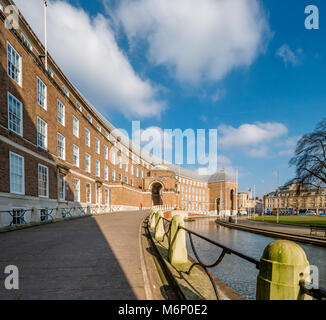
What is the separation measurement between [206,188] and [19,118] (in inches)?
3321

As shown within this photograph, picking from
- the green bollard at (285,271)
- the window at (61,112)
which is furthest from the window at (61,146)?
the green bollard at (285,271)

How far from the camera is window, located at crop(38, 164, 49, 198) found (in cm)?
1609

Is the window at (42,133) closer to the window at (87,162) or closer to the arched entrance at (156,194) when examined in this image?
the window at (87,162)

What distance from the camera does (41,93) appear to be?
56.2 ft

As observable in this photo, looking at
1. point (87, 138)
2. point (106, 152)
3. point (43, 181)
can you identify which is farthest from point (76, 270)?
point (106, 152)

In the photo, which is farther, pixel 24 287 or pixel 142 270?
pixel 142 270

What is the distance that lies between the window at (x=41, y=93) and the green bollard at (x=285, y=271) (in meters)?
19.5

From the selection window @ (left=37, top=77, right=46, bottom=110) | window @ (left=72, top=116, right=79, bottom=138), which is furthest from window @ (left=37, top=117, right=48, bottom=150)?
window @ (left=72, top=116, right=79, bottom=138)

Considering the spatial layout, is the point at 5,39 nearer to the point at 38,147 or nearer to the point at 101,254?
the point at 38,147

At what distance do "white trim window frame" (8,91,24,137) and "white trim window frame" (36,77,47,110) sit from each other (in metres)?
2.72

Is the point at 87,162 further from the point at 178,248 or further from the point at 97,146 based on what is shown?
the point at 178,248

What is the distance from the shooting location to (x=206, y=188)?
9100cm

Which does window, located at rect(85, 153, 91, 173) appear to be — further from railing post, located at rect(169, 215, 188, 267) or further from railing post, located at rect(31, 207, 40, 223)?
railing post, located at rect(169, 215, 188, 267)
